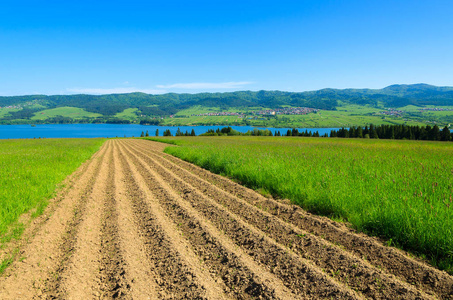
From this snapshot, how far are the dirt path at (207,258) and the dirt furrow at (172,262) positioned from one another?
0.02 m

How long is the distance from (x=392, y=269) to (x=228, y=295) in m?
3.23

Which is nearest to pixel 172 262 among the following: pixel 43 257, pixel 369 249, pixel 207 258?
pixel 207 258

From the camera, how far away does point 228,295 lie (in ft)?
13.0

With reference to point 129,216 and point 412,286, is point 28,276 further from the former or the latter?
point 412,286

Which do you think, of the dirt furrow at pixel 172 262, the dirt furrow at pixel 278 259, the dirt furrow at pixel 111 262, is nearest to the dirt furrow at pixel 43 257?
the dirt furrow at pixel 111 262

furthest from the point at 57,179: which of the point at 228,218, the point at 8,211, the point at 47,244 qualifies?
the point at 228,218

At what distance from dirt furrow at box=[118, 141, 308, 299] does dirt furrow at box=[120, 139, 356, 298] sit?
8.3 inches

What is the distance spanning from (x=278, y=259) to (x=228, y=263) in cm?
110

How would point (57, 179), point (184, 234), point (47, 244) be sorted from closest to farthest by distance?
point (47, 244) → point (184, 234) → point (57, 179)

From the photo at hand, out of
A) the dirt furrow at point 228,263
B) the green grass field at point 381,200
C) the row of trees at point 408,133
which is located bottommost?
the row of trees at point 408,133

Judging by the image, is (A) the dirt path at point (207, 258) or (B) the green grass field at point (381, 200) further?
(B) the green grass field at point (381, 200)

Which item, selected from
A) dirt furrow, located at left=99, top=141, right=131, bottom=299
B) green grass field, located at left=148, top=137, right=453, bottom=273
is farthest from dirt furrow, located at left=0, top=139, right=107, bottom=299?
green grass field, located at left=148, top=137, right=453, bottom=273

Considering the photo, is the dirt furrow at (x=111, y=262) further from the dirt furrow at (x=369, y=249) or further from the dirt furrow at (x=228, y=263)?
the dirt furrow at (x=369, y=249)

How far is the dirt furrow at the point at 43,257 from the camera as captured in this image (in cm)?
418
